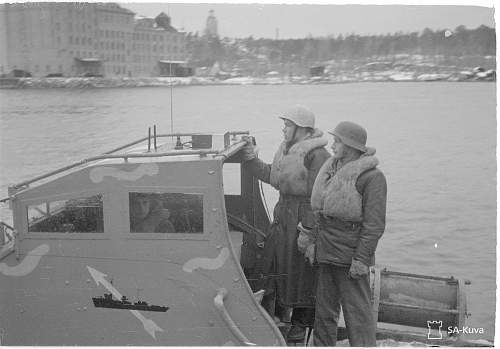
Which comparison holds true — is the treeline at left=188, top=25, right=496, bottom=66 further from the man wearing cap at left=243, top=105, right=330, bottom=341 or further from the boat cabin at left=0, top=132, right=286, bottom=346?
the boat cabin at left=0, top=132, right=286, bottom=346

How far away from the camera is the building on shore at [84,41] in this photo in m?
4.93

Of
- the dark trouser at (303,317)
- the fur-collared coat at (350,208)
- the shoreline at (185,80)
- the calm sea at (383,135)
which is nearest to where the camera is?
the fur-collared coat at (350,208)

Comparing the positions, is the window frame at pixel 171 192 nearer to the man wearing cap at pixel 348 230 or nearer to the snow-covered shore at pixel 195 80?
the man wearing cap at pixel 348 230

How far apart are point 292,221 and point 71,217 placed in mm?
1463

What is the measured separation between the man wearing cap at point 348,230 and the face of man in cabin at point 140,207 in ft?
3.39

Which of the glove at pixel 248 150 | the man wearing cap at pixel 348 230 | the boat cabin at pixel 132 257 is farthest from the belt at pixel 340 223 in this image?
the glove at pixel 248 150

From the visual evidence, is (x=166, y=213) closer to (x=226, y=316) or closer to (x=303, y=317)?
(x=226, y=316)

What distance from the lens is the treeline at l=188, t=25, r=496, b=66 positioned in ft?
16.9

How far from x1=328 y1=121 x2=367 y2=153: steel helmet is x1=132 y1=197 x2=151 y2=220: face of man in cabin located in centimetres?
122

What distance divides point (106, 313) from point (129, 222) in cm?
63

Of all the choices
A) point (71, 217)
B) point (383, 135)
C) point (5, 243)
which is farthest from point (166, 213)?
point (383, 135)

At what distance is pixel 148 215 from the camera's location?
12.2ft

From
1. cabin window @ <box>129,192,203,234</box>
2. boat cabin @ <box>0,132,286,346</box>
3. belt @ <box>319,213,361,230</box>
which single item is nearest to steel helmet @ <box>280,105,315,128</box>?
boat cabin @ <box>0,132,286,346</box>

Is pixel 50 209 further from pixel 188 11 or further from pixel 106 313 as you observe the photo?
pixel 188 11
